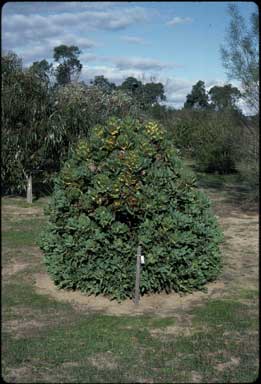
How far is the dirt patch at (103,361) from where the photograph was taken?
435cm

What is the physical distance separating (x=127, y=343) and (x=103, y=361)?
1.49ft

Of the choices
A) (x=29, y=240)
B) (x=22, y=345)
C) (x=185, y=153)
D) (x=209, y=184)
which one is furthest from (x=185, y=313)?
(x=185, y=153)

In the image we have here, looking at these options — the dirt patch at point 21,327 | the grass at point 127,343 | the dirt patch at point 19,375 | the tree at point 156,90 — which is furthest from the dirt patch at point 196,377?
the tree at point 156,90

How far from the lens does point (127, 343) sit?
4.84 m

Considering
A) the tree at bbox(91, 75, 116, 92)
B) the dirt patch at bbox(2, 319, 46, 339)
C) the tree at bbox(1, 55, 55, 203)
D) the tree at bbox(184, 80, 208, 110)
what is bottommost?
the dirt patch at bbox(2, 319, 46, 339)

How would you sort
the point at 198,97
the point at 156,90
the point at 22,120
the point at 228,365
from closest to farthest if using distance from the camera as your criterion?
1. the point at 228,365
2. the point at 22,120
3. the point at 156,90
4. the point at 198,97

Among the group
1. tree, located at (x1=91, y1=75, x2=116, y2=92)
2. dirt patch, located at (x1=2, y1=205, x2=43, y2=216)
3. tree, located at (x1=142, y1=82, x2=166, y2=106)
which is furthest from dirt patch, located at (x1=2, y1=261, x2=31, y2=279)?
tree, located at (x1=142, y1=82, x2=166, y2=106)

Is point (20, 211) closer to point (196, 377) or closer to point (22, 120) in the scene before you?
point (22, 120)

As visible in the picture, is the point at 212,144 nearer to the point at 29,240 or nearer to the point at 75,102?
the point at 75,102

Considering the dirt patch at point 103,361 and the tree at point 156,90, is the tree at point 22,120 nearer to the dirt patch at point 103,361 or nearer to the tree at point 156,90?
the dirt patch at point 103,361

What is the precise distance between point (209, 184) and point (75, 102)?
784cm

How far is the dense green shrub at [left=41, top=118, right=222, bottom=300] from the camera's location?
19.9 ft

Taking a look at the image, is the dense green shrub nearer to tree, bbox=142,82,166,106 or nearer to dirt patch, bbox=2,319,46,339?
dirt patch, bbox=2,319,46,339

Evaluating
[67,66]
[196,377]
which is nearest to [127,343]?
[196,377]
